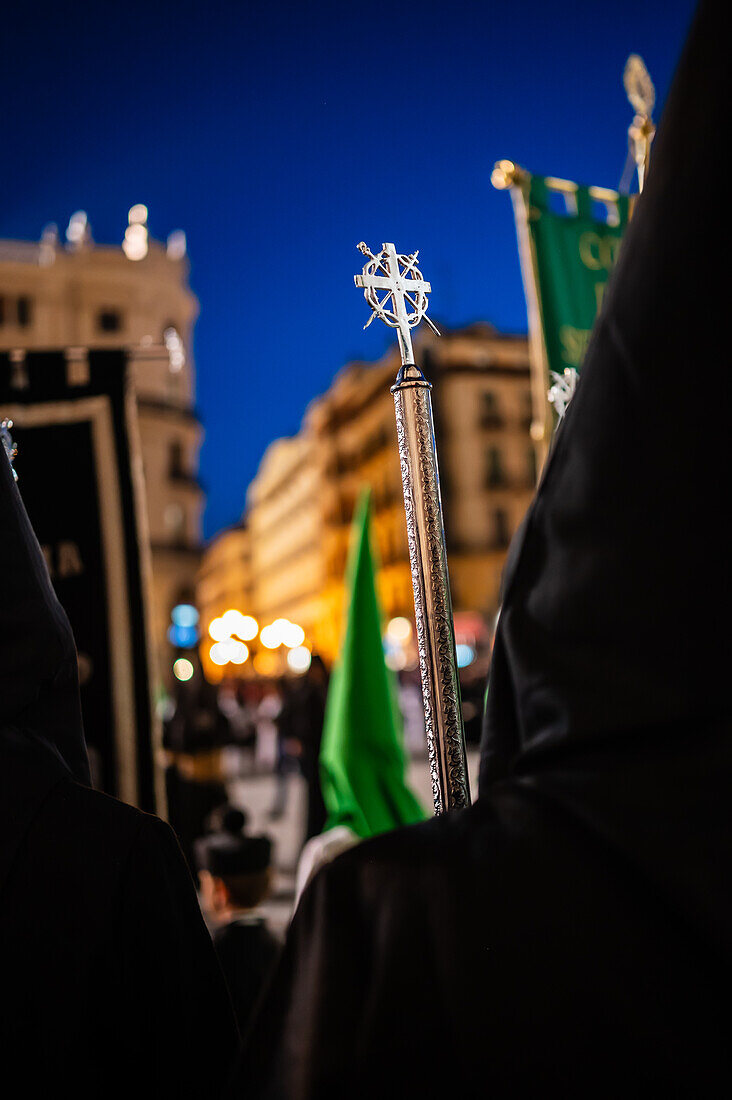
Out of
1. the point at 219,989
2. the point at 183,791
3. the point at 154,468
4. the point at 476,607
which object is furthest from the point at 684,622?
the point at 476,607

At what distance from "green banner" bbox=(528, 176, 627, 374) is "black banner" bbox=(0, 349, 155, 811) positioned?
1942 millimetres

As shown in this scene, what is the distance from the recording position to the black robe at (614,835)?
0.73 metres

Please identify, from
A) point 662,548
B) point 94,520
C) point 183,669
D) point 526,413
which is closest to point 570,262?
point 94,520

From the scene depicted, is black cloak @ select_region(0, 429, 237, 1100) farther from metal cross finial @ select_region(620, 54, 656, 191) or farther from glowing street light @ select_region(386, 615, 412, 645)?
glowing street light @ select_region(386, 615, 412, 645)

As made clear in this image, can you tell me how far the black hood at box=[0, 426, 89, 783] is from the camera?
3.64ft

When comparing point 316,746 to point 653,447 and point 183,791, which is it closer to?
point 183,791

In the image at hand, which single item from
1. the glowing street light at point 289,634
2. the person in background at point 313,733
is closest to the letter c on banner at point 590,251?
the person in background at point 313,733

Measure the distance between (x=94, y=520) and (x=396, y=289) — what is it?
2.30 m

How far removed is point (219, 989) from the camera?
1118 mm

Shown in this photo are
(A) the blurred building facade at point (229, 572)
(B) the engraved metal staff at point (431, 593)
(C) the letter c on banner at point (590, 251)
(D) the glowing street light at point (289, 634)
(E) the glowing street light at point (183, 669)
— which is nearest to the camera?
(B) the engraved metal staff at point (431, 593)

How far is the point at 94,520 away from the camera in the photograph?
334cm

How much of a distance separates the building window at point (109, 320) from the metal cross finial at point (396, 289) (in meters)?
27.0

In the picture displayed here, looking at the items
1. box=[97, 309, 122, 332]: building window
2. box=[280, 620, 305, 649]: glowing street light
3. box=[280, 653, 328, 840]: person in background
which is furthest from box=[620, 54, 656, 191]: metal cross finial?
box=[97, 309, 122, 332]: building window

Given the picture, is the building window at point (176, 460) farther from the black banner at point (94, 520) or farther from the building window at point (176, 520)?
the black banner at point (94, 520)
